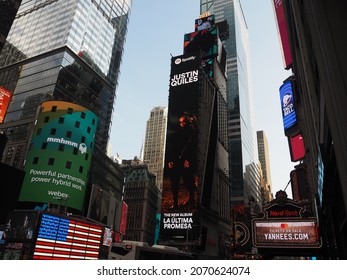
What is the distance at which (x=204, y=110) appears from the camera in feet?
358

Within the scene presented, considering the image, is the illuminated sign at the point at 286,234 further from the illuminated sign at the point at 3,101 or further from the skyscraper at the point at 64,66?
the skyscraper at the point at 64,66

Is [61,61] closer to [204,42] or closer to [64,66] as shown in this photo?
[64,66]

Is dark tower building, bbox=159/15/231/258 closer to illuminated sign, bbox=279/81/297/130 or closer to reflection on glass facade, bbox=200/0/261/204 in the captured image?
reflection on glass facade, bbox=200/0/261/204

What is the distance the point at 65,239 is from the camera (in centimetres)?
3875

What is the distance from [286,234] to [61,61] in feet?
273

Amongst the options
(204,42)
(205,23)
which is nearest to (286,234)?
(204,42)

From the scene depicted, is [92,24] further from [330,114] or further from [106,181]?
[330,114]

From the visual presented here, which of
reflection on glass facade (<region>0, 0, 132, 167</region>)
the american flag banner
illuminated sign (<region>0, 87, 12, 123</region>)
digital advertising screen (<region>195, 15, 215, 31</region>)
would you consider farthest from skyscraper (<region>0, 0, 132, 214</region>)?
digital advertising screen (<region>195, 15, 215, 31</region>)

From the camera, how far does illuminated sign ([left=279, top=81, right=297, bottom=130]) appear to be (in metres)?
46.3

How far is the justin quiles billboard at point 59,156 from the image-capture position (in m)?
54.2

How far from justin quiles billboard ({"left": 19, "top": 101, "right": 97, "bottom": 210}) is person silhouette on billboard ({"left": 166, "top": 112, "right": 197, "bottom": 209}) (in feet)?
131

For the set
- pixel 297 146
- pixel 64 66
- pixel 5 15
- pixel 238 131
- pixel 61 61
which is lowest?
pixel 297 146

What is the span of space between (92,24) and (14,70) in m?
31.1
